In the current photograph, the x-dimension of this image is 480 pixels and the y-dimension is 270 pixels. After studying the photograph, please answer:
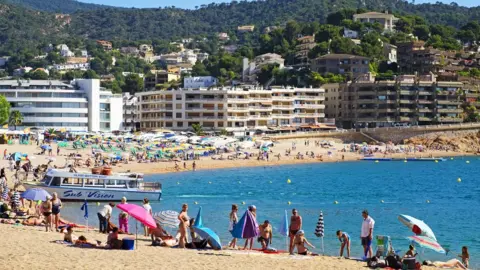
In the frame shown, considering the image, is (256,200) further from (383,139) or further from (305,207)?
(383,139)

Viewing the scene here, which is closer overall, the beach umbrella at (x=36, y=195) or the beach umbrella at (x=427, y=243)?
the beach umbrella at (x=427, y=243)

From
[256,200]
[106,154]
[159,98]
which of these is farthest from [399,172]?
[159,98]

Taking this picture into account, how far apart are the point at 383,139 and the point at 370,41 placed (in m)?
38.5

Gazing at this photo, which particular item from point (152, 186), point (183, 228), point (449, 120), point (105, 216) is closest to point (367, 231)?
point (183, 228)

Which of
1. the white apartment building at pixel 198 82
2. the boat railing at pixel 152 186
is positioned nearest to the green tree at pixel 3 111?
the white apartment building at pixel 198 82

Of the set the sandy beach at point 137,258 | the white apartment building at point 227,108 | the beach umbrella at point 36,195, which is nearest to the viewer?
the sandy beach at point 137,258

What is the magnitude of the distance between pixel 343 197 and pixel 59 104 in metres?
52.6

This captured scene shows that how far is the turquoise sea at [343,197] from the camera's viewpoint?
3459 centimetres

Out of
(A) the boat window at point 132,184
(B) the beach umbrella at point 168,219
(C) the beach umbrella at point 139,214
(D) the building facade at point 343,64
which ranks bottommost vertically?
(A) the boat window at point 132,184

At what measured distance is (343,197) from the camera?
5147 cm

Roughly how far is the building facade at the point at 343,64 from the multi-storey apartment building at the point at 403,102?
11.6 meters

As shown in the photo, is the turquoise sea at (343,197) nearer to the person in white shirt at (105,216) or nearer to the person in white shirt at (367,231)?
the person in white shirt at (367,231)

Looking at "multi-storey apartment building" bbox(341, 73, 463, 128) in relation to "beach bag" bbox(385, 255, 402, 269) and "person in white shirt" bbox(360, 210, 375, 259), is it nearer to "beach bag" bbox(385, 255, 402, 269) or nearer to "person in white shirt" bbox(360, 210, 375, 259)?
"person in white shirt" bbox(360, 210, 375, 259)

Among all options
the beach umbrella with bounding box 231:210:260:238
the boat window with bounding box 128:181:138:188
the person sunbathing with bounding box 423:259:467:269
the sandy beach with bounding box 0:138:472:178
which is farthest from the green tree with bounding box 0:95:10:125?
the person sunbathing with bounding box 423:259:467:269
